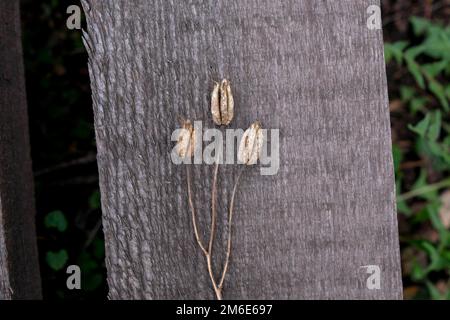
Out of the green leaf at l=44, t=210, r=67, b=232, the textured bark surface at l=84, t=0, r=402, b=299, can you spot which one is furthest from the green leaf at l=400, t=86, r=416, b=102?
the green leaf at l=44, t=210, r=67, b=232

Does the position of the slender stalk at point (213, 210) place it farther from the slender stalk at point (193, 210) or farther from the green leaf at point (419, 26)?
the green leaf at point (419, 26)

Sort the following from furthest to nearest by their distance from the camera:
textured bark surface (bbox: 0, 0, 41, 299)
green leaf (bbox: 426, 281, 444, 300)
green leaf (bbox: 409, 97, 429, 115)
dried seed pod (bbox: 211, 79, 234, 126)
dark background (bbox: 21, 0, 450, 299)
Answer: green leaf (bbox: 409, 97, 429, 115)
green leaf (bbox: 426, 281, 444, 300)
dark background (bbox: 21, 0, 450, 299)
textured bark surface (bbox: 0, 0, 41, 299)
dried seed pod (bbox: 211, 79, 234, 126)

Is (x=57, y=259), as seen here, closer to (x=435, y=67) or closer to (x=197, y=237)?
(x=197, y=237)

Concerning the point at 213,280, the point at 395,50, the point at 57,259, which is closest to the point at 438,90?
the point at 395,50

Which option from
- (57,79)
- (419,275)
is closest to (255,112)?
(57,79)

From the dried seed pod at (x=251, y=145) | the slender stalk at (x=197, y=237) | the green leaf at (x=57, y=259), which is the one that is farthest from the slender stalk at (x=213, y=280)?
the green leaf at (x=57, y=259)

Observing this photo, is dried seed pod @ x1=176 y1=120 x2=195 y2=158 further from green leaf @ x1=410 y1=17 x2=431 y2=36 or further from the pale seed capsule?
green leaf @ x1=410 y1=17 x2=431 y2=36
